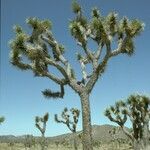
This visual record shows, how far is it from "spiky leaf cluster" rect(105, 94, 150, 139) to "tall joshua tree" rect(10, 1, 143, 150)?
8.49 m

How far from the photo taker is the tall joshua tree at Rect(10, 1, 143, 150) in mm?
13711

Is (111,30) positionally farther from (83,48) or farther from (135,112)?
(135,112)

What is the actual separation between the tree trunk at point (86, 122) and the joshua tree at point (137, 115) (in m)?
9.46

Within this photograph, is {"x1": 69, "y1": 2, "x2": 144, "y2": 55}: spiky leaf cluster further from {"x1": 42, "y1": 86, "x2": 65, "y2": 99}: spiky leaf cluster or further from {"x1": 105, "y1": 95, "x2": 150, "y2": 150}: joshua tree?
{"x1": 105, "y1": 95, "x2": 150, "y2": 150}: joshua tree

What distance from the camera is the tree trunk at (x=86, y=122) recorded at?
13.4 m

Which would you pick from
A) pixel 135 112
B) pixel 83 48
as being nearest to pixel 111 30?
pixel 83 48

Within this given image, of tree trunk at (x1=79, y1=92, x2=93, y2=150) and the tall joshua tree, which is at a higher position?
the tall joshua tree

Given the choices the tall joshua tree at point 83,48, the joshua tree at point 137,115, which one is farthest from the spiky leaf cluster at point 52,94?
the joshua tree at point 137,115

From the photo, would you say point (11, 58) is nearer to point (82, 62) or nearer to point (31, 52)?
point (31, 52)

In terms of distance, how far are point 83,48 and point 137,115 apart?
1050cm

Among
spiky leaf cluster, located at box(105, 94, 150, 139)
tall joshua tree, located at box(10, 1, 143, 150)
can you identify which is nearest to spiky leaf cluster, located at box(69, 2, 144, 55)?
tall joshua tree, located at box(10, 1, 143, 150)

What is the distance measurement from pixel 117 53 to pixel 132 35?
88 centimetres

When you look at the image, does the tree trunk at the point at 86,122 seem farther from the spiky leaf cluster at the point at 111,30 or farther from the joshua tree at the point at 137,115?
the joshua tree at the point at 137,115

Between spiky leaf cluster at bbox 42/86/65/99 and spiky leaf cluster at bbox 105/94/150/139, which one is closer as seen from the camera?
spiky leaf cluster at bbox 42/86/65/99
